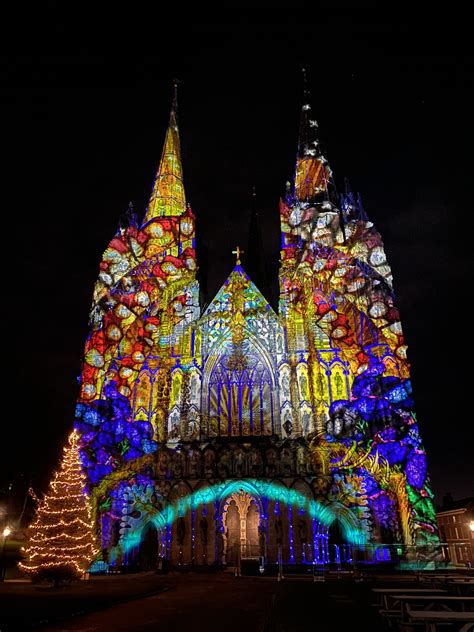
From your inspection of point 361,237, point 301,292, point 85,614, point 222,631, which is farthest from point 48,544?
point 361,237

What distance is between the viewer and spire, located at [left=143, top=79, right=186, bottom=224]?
4734cm

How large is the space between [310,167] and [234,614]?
45.5 meters

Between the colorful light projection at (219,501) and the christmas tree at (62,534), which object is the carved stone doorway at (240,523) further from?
the christmas tree at (62,534)

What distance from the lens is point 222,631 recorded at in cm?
702

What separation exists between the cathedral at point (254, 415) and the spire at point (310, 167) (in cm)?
732

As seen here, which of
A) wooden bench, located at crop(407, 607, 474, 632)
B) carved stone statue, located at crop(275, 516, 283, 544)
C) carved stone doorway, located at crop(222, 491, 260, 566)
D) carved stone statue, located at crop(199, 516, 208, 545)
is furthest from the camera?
carved stone doorway, located at crop(222, 491, 260, 566)

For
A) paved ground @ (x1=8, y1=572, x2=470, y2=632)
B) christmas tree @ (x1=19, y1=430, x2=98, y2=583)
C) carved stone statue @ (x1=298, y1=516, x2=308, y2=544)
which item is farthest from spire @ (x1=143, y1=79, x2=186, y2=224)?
paved ground @ (x1=8, y1=572, x2=470, y2=632)

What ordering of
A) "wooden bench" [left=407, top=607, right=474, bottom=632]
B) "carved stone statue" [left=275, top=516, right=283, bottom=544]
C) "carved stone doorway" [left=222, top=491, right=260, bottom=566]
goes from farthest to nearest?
"carved stone doorway" [left=222, top=491, right=260, bottom=566] < "carved stone statue" [left=275, top=516, right=283, bottom=544] < "wooden bench" [left=407, top=607, right=474, bottom=632]

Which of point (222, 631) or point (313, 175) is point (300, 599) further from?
point (313, 175)

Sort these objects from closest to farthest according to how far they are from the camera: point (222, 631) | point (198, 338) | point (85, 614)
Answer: point (222, 631), point (85, 614), point (198, 338)

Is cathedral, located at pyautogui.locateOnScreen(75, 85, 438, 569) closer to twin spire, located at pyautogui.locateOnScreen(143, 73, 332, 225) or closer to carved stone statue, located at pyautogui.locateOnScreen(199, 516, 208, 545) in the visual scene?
carved stone statue, located at pyautogui.locateOnScreen(199, 516, 208, 545)

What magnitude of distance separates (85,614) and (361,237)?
33872 millimetres

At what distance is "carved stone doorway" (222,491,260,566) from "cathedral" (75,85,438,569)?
0.09m

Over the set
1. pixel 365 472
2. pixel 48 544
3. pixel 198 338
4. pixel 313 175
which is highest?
pixel 313 175
